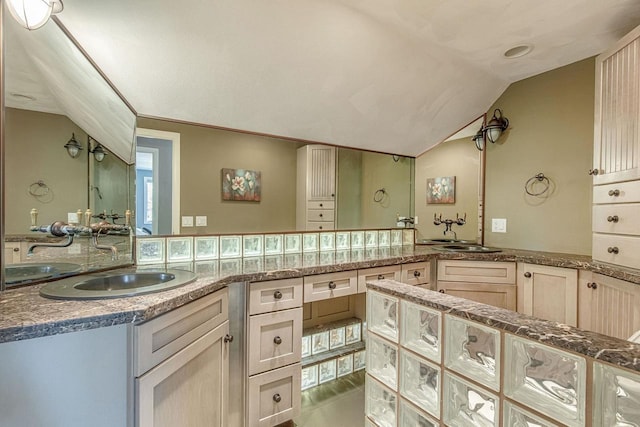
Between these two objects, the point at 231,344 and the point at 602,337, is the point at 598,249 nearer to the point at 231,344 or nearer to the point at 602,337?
the point at 602,337

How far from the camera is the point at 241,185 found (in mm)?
2059

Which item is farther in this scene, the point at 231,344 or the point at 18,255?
the point at 231,344

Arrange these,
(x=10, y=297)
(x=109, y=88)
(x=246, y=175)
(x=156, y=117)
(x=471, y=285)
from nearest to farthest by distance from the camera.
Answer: (x=10, y=297) → (x=109, y=88) → (x=156, y=117) → (x=246, y=175) → (x=471, y=285)

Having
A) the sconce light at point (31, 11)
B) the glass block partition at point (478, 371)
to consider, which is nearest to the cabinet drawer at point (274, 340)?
the glass block partition at point (478, 371)

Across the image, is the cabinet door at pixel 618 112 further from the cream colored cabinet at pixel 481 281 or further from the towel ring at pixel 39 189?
the towel ring at pixel 39 189

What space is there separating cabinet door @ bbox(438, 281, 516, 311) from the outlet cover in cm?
61

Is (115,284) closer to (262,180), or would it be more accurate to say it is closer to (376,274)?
(262,180)

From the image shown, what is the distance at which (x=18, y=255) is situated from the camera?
1121 millimetres

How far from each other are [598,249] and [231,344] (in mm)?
2219

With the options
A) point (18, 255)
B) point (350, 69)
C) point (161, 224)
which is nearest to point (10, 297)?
point (18, 255)

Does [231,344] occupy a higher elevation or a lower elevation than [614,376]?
lower

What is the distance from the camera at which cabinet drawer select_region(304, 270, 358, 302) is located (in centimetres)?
169

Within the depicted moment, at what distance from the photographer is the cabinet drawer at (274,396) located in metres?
1.52

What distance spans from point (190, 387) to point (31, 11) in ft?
4.84
